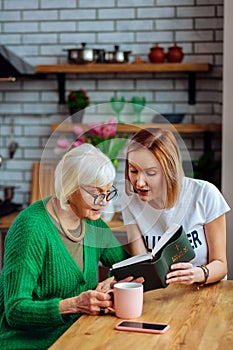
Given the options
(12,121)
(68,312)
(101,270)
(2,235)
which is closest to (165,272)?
(68,312)

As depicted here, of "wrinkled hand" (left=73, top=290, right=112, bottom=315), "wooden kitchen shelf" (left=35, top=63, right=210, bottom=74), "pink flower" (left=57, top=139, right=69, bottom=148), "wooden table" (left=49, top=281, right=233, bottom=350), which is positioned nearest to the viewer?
"wooden table" (left=49, top=281, right=233, bottom=350)

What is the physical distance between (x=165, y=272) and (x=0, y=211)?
7.82 feet

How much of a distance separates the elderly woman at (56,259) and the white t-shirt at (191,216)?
33 cm

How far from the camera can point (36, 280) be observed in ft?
7.89

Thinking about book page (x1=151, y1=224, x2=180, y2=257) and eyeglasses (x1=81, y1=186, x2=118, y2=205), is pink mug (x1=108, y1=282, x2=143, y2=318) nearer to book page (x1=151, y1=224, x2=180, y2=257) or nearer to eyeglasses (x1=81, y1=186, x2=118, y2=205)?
book page (x1=151, y1=224, x2=180, y2=257)

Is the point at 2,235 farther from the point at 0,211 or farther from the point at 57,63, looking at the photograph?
the point at 57,63

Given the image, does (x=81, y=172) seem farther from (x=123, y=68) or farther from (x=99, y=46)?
(x=99, y=46)

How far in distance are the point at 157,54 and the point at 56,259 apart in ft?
8.14

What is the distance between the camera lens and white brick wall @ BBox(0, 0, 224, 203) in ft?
15.7

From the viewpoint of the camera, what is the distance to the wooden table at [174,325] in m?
2.04

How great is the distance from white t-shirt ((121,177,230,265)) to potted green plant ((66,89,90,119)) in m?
1.96

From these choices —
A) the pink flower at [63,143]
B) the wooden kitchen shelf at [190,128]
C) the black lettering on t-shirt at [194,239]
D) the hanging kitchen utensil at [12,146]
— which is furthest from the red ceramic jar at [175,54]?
the black lettering on t-shirt at [194,239]

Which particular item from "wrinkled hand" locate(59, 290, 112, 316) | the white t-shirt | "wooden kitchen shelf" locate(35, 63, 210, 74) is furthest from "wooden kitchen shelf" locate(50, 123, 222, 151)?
"wrinkled hand" locate(59, 290, 112, 316)

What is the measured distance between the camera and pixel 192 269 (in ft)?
8.48
